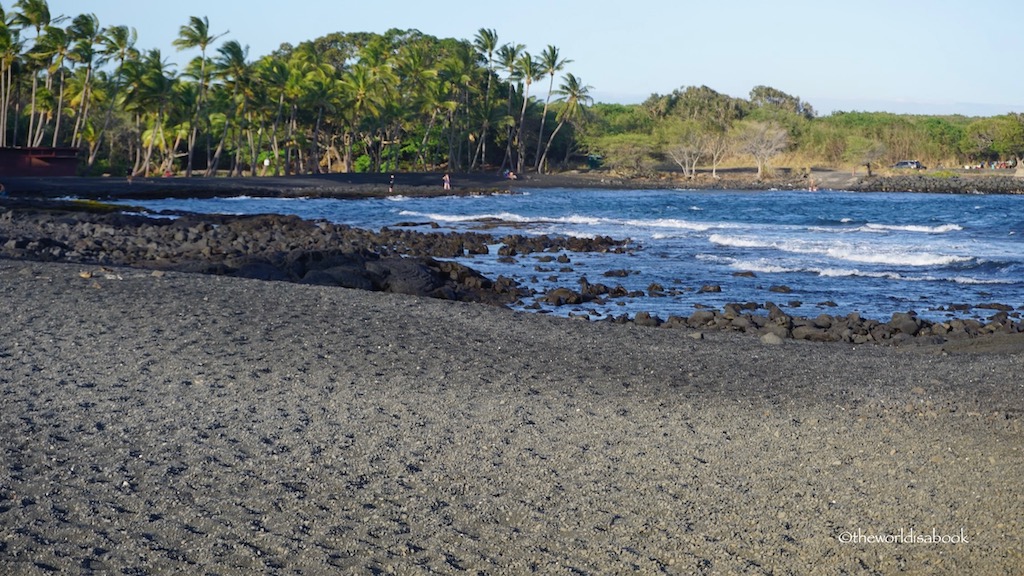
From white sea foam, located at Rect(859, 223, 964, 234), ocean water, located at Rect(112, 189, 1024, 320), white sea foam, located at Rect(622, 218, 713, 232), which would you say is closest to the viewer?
ocean water, located at Rect(112, 189, 1024, 320)

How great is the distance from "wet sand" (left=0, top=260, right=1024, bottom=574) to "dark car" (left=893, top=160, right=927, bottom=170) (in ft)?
313

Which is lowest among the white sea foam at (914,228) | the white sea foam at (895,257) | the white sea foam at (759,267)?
the white sea foam at (759,267)

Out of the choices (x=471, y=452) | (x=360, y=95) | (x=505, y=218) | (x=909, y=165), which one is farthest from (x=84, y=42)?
(x=909, y=165)

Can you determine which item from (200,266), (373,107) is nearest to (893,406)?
(200,266)

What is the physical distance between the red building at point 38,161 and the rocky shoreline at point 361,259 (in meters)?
20.3

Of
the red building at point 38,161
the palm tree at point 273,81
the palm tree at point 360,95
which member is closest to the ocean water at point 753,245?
the red building at point 38,161

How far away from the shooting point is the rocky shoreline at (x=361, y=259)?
14.8m

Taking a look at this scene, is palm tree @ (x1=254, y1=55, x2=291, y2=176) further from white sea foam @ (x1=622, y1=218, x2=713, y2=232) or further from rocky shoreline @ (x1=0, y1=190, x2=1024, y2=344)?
rocky shoreline @ (x1=0, y1=190, x2=1024, y2=344)

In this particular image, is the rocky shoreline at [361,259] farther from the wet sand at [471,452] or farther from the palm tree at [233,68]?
the palm tree at [233,68]

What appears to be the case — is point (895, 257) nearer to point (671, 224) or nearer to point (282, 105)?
point (671, 224)

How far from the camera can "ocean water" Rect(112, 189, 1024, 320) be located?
62.9 feet

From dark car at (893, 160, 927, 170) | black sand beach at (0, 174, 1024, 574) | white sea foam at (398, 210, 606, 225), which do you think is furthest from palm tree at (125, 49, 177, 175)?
dark car at (893, 160, 927, 170)

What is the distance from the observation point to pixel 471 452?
683 cm

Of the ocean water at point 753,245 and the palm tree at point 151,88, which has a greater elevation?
the palm tree at point 151,88
